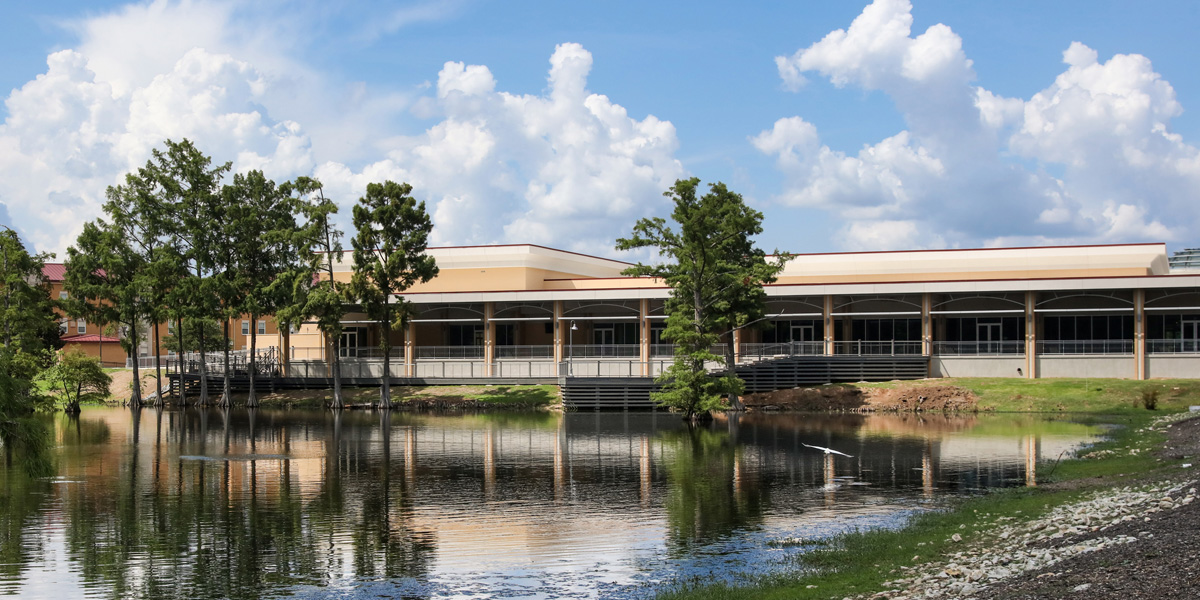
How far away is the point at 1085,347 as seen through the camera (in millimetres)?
54562

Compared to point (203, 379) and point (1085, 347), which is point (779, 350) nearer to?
point (1085, 347)

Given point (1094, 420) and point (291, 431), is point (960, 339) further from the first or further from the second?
point (291, 431)

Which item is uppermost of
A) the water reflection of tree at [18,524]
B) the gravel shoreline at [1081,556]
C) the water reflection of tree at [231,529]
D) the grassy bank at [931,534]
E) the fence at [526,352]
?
the fence at [526,352]

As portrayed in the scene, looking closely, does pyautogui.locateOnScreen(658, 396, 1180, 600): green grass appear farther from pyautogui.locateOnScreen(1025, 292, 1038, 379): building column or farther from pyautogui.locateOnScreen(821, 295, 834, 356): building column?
pyautogui.locateOnScreen(821, 295, 834, 356): building column

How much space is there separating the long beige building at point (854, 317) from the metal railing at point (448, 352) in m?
0.09

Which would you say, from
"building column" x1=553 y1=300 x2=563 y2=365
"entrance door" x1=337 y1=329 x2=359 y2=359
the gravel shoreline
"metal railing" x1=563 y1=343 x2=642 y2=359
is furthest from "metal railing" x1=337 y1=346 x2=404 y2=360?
the gravel shoreline

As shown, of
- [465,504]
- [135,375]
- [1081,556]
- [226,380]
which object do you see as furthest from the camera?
[135,375]

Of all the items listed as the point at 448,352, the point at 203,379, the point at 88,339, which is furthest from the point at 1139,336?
the point at 88,339

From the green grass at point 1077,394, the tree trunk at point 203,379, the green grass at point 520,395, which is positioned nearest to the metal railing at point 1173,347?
the green grass at point 1077,394

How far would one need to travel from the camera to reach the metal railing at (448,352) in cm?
6341

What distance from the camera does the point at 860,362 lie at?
54938 mm

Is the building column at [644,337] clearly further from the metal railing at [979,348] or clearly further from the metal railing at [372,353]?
the metal railing at [979,348]

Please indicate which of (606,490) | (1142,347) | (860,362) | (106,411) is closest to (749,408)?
(860,362)

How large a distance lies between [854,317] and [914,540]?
45683mm
